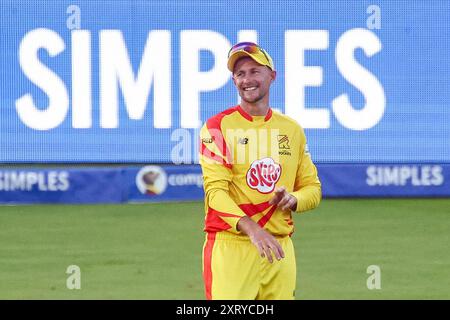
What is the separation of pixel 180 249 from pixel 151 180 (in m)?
3.17

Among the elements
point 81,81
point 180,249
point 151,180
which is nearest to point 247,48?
point 180,249

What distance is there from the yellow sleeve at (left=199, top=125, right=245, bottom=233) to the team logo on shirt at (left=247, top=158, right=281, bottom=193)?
105 millimetres

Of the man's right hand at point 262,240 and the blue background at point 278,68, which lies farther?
the blue background at point 278,68

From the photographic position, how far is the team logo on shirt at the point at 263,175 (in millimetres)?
5973

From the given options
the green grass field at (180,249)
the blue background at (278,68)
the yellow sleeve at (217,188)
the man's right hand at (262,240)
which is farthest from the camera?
the blue background at (278,68)

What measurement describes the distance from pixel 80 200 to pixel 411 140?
4.14 meters

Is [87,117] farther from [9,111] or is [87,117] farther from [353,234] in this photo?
[353,234]

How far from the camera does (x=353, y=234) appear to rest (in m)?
13.3

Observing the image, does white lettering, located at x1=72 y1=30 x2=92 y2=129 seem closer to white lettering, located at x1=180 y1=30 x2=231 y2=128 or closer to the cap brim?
white lettering, located at x1=180 y1=30 x2=231 y2=128

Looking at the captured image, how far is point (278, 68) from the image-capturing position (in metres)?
15.7

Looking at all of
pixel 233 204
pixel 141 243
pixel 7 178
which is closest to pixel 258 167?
pixel 233 204

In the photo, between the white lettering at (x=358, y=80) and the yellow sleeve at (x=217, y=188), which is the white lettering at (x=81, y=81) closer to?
the white lettering at (x=358, y=80)

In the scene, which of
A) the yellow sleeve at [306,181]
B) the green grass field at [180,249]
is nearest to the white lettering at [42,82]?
the green grass field at [180,249]

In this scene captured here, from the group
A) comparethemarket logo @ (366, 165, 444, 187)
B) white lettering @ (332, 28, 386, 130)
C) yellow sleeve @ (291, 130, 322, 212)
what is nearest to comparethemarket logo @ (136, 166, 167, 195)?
white lettering @ (332, 28, 386, 130)
